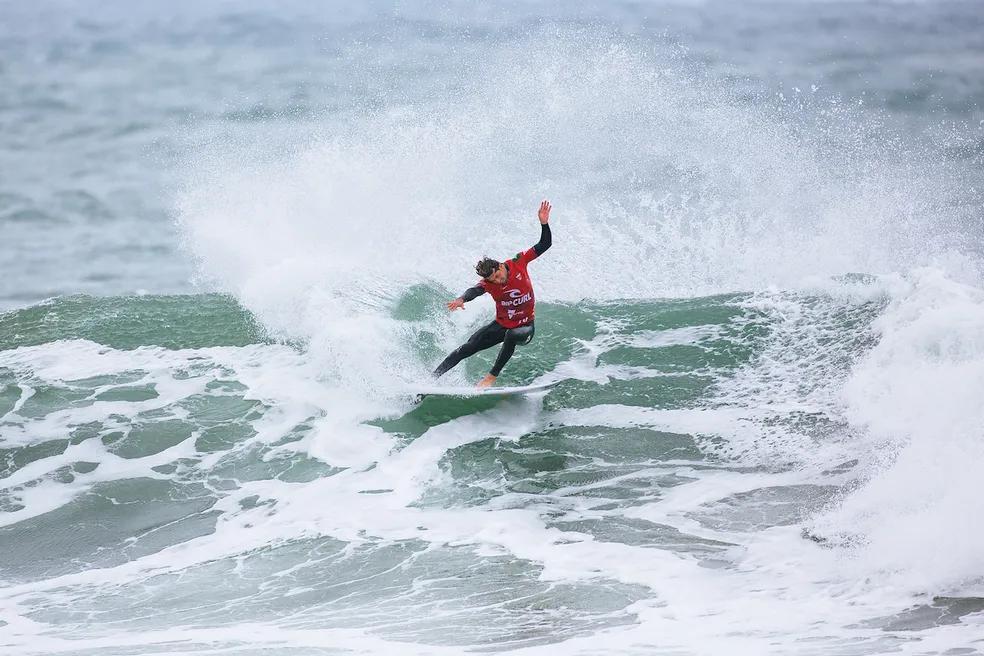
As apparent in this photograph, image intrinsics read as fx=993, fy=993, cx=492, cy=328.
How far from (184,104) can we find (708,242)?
19366mm

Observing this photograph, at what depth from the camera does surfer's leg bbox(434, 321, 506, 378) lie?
10680 mm

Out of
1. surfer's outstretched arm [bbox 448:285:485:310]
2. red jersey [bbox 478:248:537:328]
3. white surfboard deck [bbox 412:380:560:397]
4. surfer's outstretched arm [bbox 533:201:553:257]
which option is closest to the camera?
surfer's outstretched arm [bbox 533:201:553:257]

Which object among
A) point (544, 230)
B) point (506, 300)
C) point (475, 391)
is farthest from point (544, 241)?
point (475, 391)

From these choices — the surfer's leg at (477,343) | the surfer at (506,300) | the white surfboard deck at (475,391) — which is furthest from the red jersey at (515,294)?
the white surfboard deck at (475,391)

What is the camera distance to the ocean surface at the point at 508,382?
6.89 metres

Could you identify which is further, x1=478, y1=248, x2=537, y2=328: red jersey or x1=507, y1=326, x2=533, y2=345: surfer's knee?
x1=507, y1=326, x2=533, y2=345: surfer's knee

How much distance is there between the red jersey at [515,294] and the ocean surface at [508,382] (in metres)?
0.99

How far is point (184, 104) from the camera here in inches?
1153

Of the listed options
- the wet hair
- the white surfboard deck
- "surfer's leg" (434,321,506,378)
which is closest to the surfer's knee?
"surfer's leg" (434,321,506,378)

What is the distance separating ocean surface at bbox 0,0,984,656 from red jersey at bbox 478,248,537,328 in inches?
38.9

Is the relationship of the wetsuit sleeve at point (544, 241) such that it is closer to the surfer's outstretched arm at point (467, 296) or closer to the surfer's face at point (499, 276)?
the surfer's face at point (499, 276)

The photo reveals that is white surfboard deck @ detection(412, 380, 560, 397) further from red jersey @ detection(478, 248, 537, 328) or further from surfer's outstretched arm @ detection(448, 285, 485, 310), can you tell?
surfer's outstretched arm @ detection(448, 285, 485, 310)

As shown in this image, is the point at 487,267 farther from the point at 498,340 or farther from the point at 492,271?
the point at 498,340

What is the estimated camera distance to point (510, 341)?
34.7 ft
